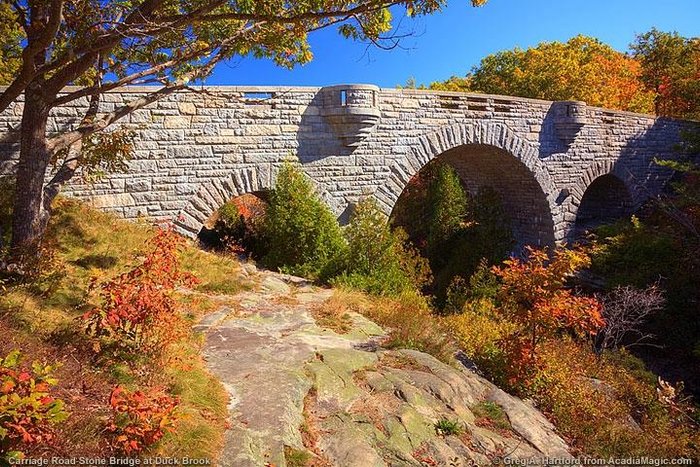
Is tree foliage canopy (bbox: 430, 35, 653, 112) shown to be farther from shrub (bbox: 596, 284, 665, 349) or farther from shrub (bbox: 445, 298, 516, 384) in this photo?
shrub (bbox: 445, 298, 516, 384)

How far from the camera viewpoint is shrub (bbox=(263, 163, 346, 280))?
412 inches

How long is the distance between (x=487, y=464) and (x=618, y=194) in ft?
62.6

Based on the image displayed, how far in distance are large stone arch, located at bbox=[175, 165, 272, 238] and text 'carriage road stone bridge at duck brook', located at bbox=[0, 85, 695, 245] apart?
2cm

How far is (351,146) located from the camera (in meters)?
11.8

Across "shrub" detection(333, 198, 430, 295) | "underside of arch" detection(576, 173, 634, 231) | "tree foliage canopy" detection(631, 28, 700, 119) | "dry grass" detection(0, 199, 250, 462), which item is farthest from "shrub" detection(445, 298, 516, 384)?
"tree foliage canopy" detection(631, 28, 700, 119)

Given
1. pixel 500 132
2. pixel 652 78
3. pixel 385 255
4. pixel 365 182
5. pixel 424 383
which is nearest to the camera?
pixel 424 383

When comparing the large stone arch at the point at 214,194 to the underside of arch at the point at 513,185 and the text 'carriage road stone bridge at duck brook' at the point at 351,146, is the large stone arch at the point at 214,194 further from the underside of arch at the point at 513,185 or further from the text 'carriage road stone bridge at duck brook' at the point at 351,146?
the underside of arch at the point at 513,185

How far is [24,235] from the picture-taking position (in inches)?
247

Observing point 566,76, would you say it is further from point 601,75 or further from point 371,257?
point 371,257

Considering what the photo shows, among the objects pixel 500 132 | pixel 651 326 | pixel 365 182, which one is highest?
pixel 500 132

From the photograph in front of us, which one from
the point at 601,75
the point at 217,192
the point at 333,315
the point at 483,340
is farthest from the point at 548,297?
the point at 601,75

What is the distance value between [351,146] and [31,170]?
281 inches

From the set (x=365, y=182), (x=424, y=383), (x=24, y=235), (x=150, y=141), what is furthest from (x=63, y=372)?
(x=365, y=182)

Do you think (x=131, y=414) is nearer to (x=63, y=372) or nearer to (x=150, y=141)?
(x=63, y=372)
